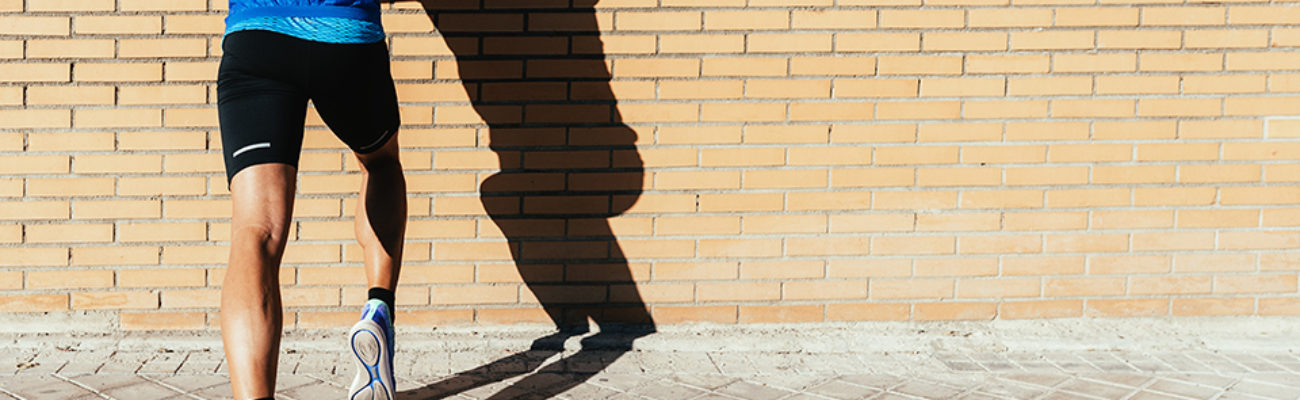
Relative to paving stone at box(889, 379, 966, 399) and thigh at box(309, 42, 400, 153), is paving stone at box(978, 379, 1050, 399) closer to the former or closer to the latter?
paving stone at box(889, 379, 966, 399)

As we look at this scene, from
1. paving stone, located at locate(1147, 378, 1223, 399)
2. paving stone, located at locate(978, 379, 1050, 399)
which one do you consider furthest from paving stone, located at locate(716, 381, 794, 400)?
paving stone, located at locate(1147, 378, 1223, 399)

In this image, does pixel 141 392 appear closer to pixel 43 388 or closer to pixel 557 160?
pixel 43 388

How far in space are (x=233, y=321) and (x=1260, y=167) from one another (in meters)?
3.65

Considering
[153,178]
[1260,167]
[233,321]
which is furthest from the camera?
[1260,167]

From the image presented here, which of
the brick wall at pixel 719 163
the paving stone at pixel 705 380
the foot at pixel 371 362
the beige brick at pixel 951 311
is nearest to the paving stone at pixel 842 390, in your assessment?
the paving stone at pixel 705 380

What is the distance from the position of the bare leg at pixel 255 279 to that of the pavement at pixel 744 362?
731 mm

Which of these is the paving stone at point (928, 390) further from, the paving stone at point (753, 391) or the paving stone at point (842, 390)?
the paving stone at point (753, 391)

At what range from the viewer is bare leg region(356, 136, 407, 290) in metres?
3.36

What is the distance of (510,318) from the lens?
13.2ft

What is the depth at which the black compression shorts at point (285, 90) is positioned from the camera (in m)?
2.81

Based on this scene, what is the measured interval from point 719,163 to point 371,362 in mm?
1499

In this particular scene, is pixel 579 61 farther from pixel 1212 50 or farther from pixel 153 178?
pixel 1212 50

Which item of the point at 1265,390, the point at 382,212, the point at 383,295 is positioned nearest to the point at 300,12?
the point at 382,212

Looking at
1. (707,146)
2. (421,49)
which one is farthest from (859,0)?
(421,49)
